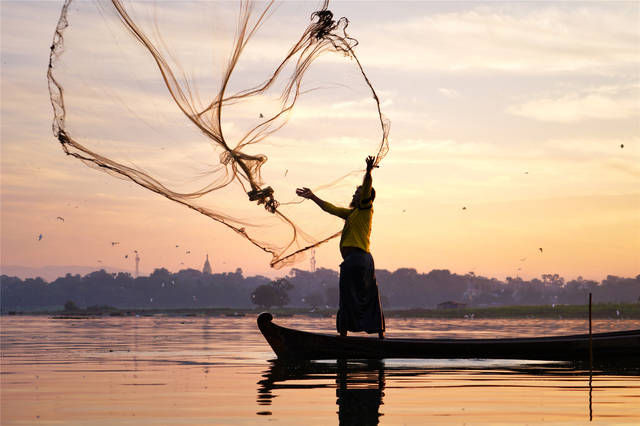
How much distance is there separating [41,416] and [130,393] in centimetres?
204

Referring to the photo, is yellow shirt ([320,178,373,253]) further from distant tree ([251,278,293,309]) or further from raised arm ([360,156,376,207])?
distant tree ([251,278,293,309])

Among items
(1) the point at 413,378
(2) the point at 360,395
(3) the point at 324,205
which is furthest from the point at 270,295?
(2) the point at 360,395

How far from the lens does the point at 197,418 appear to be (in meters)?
9.46

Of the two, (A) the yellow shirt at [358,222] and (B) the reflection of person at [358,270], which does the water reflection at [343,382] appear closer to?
(B) the reflection of person at [358,270]

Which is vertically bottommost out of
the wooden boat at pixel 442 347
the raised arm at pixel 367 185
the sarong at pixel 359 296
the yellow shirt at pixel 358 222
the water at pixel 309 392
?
the water at pixel 309 392

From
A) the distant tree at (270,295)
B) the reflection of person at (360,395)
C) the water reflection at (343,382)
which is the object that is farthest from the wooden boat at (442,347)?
the distant tree at (270,295)

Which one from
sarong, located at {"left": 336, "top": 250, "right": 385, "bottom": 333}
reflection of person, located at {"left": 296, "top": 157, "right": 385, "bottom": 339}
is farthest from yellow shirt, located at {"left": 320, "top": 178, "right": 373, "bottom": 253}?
sarong, located at {"left": 336, "top": 250, "right": 385, "bottom": 333}

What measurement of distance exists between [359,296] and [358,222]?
1431 mm

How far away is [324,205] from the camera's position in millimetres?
17141

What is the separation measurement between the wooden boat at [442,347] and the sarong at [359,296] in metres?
0.32

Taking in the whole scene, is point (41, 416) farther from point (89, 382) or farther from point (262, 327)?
point (262, 327)

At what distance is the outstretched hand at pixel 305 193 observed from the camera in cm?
1703

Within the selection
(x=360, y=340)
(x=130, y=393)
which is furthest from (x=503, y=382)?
(x=130, y=393)

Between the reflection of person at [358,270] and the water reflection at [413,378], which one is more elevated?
the reflection of person at [358,270]
